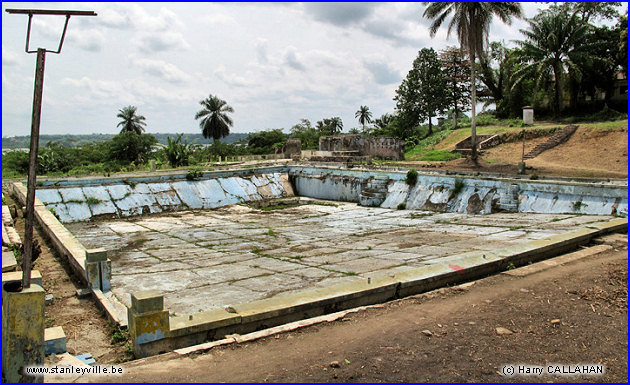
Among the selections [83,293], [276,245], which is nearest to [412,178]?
[276,245]

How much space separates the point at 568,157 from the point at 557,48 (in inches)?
418

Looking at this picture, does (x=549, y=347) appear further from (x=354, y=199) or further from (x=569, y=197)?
(x=354, y=199)

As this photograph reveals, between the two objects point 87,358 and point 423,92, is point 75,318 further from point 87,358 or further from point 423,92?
point 423,92

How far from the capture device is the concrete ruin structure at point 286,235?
209 inches

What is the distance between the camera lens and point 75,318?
5.50 meters

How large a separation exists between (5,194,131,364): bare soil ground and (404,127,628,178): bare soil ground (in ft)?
51.6

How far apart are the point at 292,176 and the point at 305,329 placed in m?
15.2

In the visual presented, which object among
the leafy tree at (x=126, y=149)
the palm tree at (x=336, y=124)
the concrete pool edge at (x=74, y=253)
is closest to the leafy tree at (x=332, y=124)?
the palm tree at (x=336, y=124)

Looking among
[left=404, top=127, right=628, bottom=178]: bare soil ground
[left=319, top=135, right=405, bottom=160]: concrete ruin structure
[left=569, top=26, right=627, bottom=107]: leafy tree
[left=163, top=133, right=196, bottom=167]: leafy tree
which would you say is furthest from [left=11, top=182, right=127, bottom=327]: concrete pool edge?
[left=569, top=26, right=627, bottom=107]: leafy tree

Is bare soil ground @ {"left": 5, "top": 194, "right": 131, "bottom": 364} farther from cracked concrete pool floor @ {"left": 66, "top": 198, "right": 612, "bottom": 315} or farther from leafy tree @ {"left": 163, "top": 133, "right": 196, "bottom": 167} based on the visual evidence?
leafy tree @ {"left": 163, "top": 133, "right": 196, "bottom": 167}

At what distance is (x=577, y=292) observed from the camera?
5.81 meters

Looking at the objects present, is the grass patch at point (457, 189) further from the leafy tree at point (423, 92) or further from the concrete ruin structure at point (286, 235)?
the leafy tree at point (423, 92)

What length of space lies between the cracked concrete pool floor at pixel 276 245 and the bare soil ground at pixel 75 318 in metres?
0.47

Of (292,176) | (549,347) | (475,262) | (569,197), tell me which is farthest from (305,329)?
(292,176)
